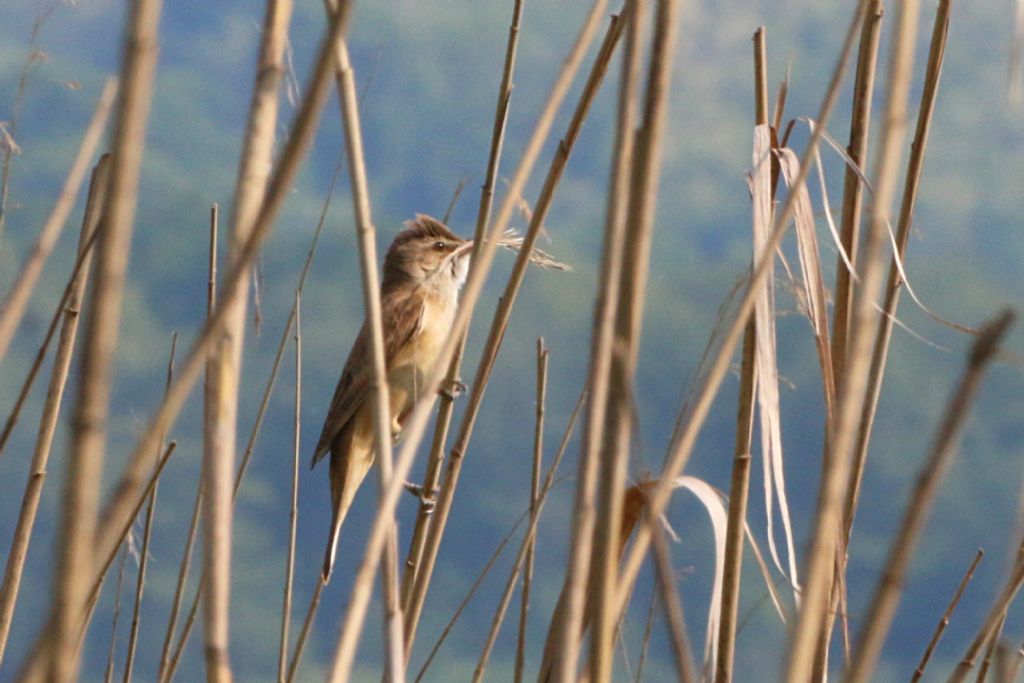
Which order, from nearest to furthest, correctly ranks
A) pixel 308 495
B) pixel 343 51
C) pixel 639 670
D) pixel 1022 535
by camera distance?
pixel 343 51, pixel 1022 535, pixel 639 670, pixel 308 495

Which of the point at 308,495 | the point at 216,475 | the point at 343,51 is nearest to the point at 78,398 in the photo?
→ the point at 216,475

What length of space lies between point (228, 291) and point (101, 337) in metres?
0.12

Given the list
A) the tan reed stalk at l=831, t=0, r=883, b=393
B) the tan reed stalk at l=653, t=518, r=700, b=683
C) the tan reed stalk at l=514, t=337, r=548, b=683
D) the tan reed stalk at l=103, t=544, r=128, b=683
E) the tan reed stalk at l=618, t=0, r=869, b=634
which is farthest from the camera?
the tan reed stalk at l=103, t=544, r=128, b=683

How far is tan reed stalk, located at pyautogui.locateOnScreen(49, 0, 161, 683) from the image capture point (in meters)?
0.58

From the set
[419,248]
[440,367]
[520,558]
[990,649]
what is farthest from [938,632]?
[419,248]

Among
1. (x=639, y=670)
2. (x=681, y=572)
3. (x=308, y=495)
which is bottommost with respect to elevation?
(x=308, y=495)

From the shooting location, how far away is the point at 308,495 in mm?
8789

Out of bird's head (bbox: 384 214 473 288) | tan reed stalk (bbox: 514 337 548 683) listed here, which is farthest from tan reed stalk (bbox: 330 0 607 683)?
bird's head (bbox: 384 214 473 288)

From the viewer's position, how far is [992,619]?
1.42m

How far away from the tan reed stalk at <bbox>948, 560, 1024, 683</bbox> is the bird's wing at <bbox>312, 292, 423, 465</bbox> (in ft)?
5.70

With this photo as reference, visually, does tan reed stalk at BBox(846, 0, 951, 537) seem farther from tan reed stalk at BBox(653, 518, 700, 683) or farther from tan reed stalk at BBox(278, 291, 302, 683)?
tan reed stalk at BBox(278, 291, 302, 683)

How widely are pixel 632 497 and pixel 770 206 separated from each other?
37 centimetres

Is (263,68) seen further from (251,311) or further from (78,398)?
(251,311)

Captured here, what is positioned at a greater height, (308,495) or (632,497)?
(632,497)
